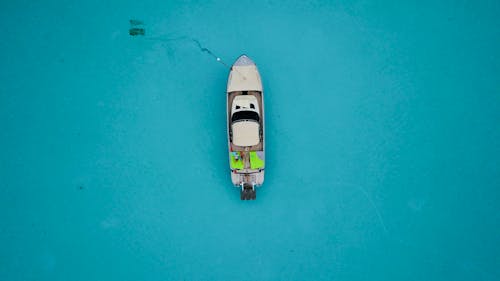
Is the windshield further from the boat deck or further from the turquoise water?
the turquoise water

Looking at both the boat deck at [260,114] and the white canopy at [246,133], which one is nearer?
the white canopy at [246,133]

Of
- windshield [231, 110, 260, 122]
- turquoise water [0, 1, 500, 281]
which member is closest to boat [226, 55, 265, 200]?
windshield [231, 110, 260, 122]

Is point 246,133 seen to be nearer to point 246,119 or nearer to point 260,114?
point 246,119

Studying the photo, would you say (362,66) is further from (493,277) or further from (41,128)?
(41,128)

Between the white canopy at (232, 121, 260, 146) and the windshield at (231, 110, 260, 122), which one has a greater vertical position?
the windshield at (231, 110, 260, 122)

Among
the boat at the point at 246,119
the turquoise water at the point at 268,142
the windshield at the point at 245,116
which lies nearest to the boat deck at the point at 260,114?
the boat at the point at 246,119

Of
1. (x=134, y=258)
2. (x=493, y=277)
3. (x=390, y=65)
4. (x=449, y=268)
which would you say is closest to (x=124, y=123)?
(x=134, y=258)

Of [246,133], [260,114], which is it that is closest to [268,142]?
[260,114]

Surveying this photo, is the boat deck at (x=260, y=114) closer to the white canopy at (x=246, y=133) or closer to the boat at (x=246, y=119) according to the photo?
the boat at (x=246, y=119)
